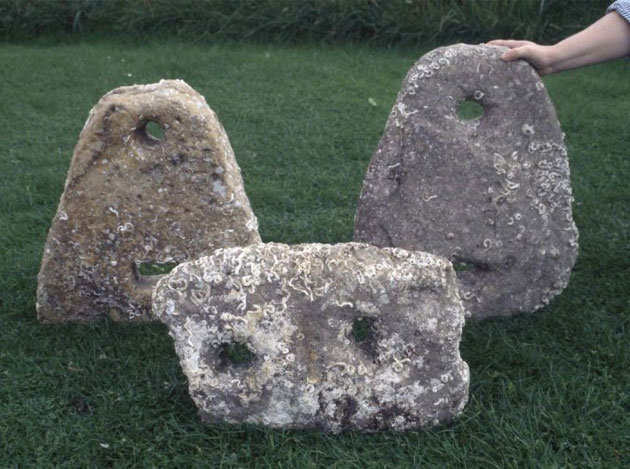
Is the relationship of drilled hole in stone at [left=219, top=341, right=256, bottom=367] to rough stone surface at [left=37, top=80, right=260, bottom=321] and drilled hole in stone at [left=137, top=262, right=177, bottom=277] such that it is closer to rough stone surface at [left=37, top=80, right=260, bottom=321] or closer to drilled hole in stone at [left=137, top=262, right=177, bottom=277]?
rough stone surface at [left=37, top=80, right=260, bottom=321]

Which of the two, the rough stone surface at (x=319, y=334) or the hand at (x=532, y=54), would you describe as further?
the hand at (x=532, y=54)

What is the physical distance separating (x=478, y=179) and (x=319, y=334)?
0.99 m

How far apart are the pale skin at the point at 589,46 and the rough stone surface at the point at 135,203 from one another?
46.6 inches

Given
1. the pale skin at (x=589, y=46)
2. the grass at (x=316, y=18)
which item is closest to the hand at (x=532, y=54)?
the pale skin at (x=589, y=46)

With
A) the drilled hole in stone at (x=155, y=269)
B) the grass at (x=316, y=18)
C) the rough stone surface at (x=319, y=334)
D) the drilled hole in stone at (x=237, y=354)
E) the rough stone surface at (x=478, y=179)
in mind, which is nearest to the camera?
the rough stone surface at (x=319, y=334)

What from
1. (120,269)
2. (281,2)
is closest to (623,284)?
(120,269)

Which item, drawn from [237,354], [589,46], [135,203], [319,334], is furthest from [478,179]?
[135,203]

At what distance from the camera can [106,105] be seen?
319cm

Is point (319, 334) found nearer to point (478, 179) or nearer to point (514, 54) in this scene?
point (478, 179)

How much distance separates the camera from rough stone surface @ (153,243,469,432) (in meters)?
2.61

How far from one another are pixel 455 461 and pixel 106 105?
179 cm

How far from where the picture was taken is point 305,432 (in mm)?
2707

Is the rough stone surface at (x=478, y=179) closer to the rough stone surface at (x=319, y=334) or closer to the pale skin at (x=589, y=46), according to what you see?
the pale skin at (x=589, y=46)

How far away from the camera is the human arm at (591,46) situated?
326 centimetres
